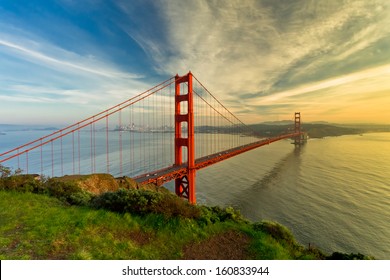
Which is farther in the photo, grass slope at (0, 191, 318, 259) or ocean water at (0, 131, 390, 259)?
ocean water at (0, 131, 390, 259)

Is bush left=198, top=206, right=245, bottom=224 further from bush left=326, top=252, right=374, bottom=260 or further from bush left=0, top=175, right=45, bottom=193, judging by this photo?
bush left=0, top=175, right=45, bottom=193

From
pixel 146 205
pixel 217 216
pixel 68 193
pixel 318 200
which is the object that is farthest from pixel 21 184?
pixel 318 200

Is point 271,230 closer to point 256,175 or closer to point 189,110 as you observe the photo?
point 189,110

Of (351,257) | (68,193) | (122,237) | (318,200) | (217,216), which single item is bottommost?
(318,200)

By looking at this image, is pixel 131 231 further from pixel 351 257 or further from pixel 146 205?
pixel 351 257

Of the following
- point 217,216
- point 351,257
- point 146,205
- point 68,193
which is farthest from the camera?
point 68,193

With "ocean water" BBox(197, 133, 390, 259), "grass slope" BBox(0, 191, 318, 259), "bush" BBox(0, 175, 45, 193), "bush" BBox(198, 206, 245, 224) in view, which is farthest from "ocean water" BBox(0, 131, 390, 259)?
"bush" BBox(0, 175, 45, 193)

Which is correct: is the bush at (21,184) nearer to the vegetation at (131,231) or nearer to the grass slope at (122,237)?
the vegetation at (131,231)

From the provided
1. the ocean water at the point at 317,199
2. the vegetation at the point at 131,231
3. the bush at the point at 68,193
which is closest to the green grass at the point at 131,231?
the vegetation at the point at 131,231

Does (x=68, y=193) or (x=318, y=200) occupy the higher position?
(x=68, y=193)
